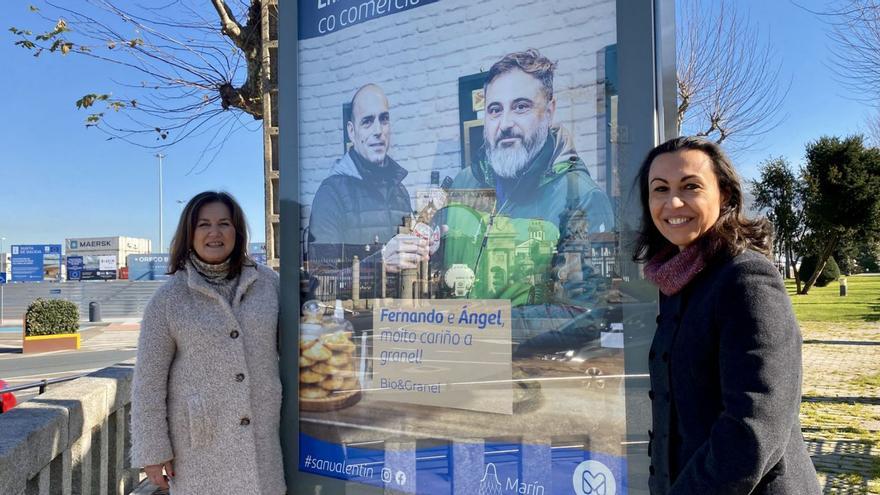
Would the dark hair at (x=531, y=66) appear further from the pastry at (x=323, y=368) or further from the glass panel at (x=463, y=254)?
the pastry at (x=323, y=368)

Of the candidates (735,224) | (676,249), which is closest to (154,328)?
(676,249)

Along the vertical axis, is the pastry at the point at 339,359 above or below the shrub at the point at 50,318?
above

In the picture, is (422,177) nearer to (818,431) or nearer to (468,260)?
(468,260)

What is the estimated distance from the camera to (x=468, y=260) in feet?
7.70

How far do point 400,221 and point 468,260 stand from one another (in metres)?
0.37

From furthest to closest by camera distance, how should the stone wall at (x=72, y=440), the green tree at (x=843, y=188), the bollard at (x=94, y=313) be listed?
1. the bollard at (x=94, y=313)
2. the green tree at (x=843, y=188)
3. the stone wall at (x=72, y=440)

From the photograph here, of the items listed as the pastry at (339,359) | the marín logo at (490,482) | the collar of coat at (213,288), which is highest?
the collar of coat at (213,288)

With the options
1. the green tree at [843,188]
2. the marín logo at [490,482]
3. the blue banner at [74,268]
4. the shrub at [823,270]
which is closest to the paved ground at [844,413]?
the marín logo at [490,482]

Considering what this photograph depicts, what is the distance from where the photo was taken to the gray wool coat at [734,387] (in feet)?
4.00

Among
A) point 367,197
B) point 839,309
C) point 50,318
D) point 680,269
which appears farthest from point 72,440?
point 839,309

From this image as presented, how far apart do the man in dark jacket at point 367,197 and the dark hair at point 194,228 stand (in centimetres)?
34

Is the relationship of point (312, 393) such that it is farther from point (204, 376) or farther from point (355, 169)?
point (355, 169)

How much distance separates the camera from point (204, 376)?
94.0 inches

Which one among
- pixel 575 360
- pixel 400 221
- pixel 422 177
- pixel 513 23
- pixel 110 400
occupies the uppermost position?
pixel 513 23
